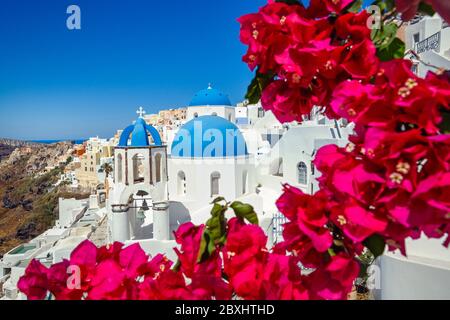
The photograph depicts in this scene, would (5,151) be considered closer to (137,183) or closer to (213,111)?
(213,111)

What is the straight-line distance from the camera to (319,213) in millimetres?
771

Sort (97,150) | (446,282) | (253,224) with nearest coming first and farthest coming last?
(253,224)
(446,282)
(97,150)

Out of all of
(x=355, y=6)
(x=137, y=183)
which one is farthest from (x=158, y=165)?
(x=355, y=6)

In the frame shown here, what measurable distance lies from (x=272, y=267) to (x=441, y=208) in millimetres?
434

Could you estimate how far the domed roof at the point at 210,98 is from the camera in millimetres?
18406

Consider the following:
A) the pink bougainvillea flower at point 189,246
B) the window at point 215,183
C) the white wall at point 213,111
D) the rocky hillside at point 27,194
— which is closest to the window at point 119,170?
the window at point 215,183

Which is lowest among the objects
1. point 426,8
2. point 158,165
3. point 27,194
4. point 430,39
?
point 27,194

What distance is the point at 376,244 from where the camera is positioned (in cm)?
72

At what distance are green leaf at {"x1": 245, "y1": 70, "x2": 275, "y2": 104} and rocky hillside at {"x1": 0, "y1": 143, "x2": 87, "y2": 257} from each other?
116 feet

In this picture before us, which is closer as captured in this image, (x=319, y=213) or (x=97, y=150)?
(x=319, y=213)

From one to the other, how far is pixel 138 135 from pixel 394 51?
7149mm

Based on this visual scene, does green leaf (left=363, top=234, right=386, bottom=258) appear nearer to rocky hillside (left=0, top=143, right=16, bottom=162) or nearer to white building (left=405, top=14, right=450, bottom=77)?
white building (left=405, top=14, right=450, bottom=77)
